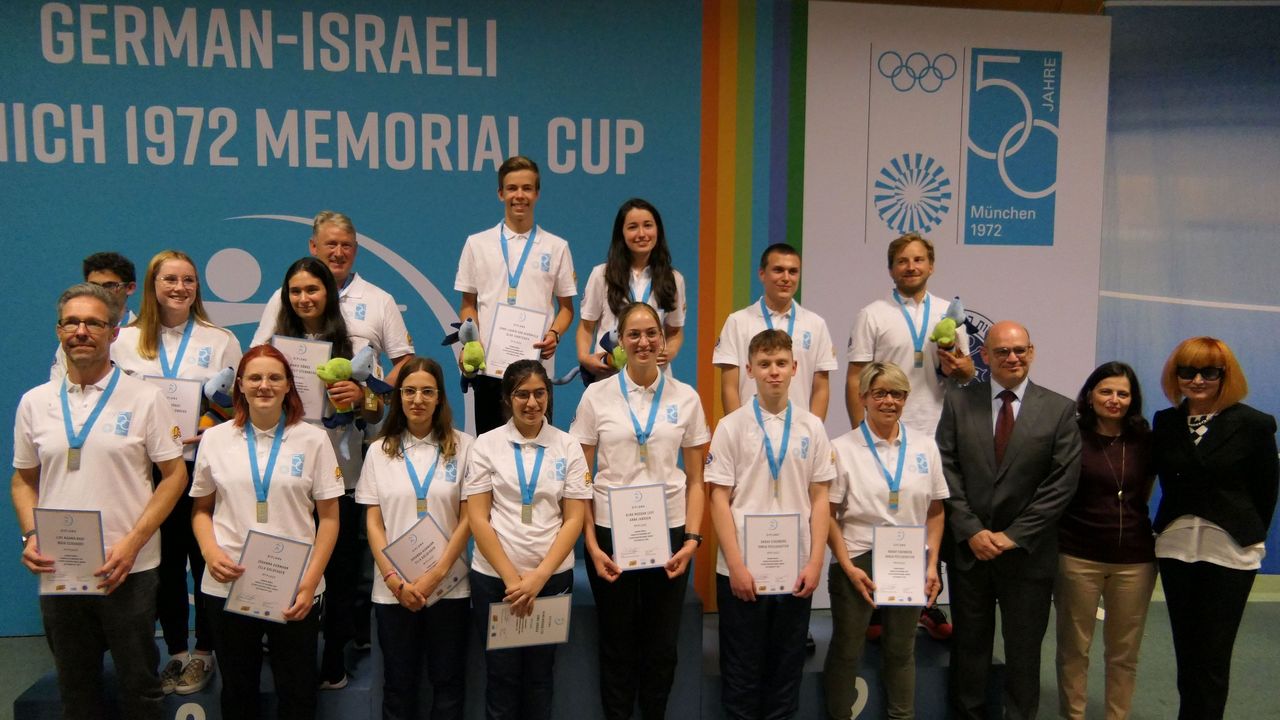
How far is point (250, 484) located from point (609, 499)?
51.1 inches

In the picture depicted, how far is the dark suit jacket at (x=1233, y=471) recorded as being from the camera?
337 centimetres

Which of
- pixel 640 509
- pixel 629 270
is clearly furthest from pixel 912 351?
pixel 640 509

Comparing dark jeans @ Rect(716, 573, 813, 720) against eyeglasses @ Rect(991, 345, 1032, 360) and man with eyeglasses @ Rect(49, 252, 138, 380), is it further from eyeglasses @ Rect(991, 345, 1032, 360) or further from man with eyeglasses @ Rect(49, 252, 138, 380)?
man with eyeglasses @ Rect(49, 252, 138, 380)

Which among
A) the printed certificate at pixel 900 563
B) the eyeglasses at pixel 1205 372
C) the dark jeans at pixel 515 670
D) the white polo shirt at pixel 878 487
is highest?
the eyeglasses at pixel 1205 372

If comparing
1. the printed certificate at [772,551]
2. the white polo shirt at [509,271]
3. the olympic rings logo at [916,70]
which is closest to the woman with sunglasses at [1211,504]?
the printed certificate at [772,551]

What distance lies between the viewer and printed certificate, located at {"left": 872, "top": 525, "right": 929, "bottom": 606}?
3.40 meters

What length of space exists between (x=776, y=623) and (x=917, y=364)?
139 centimetres

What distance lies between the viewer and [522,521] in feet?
10.6

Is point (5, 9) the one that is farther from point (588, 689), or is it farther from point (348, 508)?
point (588, 689)

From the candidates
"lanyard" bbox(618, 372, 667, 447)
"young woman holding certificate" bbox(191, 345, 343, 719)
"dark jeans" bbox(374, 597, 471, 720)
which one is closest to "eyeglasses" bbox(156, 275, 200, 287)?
"young woman holding certificate" bbox(191, 345, 343, 719)

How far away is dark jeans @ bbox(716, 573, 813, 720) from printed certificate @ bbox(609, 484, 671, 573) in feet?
1.19

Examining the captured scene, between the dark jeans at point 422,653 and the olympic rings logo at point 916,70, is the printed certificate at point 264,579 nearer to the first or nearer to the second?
the dark jeans at point 422,653

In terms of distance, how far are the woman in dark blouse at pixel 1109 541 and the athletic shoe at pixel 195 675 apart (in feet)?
11.6

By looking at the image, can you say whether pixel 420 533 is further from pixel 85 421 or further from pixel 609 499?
pixel 85 421
